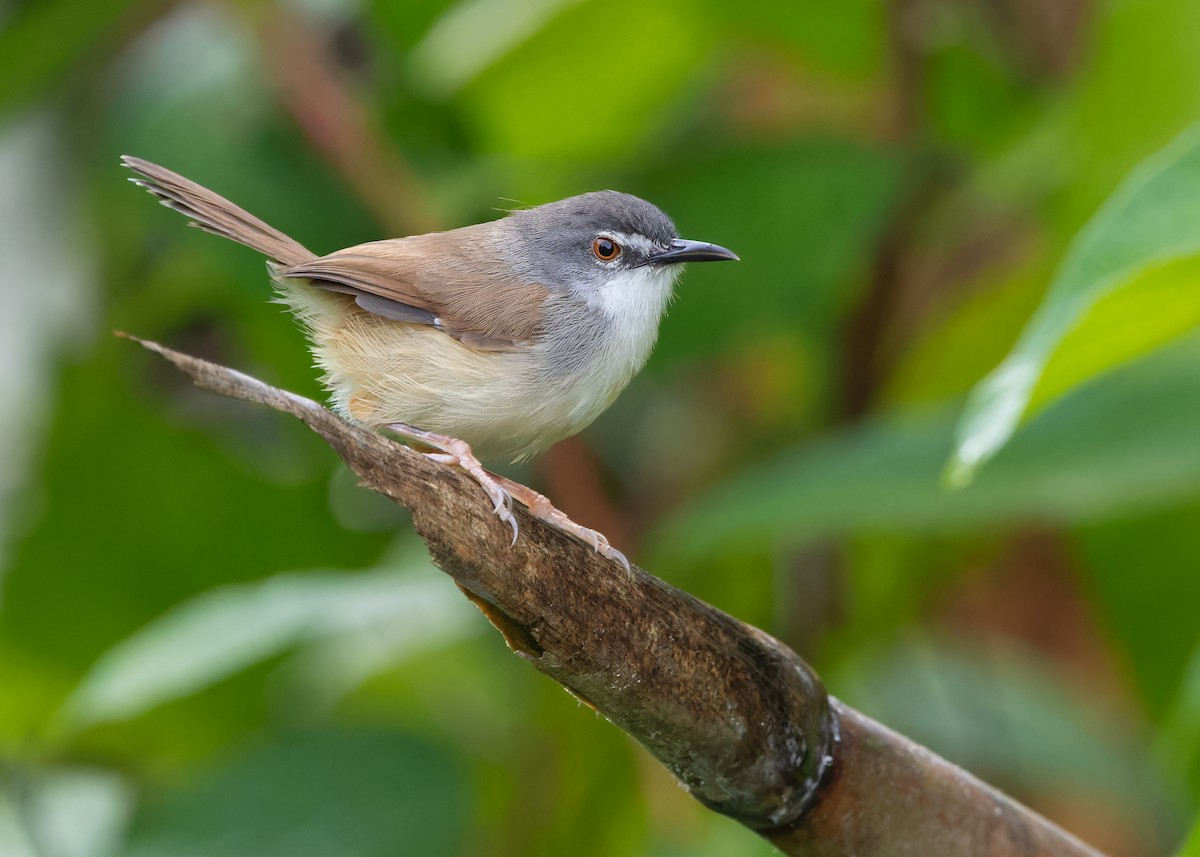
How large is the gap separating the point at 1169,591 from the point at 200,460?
115 inches

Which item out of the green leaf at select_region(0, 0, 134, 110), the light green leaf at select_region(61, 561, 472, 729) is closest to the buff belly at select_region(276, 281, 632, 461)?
the light green leaf at select_region(61, 561, 472, 729)

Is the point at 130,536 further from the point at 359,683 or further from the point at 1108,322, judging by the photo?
the point at 1108,322

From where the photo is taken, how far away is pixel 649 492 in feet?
17.4

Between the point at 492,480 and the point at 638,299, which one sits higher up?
the point at 492,480

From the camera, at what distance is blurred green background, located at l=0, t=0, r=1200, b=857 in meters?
3.55

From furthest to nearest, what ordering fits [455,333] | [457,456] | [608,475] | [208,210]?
[608,475]
[455,333]
[208,210]
[457,456]

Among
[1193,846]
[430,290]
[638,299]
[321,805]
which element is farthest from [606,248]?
[1193,846]

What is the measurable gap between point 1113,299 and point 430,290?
160cm

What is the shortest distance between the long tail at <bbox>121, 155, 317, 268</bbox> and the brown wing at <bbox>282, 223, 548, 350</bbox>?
10 centimetres

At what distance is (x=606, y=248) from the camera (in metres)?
3.77

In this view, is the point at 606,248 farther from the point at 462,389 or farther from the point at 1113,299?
the point at 1113,299

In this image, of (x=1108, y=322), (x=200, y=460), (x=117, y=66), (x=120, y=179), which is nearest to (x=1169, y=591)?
(x=1108, y=322)

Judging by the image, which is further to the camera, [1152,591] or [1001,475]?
[1152,591]

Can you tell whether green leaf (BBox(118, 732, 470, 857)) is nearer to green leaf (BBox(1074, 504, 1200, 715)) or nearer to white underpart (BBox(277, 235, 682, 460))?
white underpart (BBox(277, 235, 682, 460))
